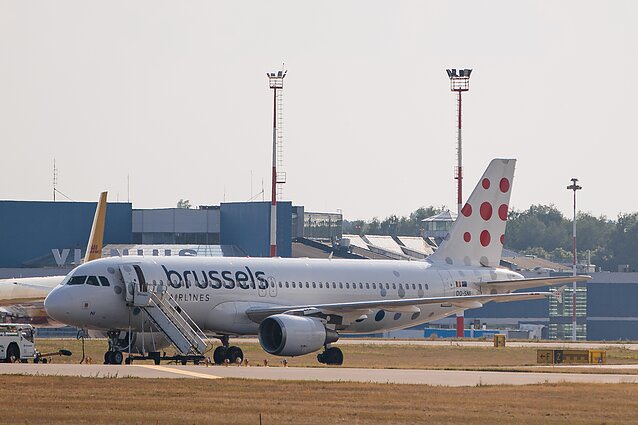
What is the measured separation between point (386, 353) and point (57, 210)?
76.3 m

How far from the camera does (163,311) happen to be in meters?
58.8

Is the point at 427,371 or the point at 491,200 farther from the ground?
the point at 491,200

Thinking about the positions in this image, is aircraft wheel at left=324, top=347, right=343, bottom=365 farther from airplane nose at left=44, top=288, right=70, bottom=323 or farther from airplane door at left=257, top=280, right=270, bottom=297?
airplane nose at left=44, top=288, right=70, bottom=323

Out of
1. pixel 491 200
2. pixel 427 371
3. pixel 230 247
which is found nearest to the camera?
pixel 427 371

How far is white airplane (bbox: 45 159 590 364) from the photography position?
58375mm

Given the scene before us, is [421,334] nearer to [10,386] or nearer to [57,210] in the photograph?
[57,210]

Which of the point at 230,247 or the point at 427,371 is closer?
the point at 427,371

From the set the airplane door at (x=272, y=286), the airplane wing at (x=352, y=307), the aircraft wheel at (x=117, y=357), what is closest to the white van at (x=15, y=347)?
the aircraft wheel at (x=117, y=357)

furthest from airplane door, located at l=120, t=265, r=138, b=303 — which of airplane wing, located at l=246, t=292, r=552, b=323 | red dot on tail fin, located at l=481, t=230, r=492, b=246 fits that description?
red dot on tail fin, located at l=481, t=230, r=492, b=246

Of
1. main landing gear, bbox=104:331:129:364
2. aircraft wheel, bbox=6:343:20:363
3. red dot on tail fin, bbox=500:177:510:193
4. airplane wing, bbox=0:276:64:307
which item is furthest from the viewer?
airplane wing, bbox=0:276:64:307

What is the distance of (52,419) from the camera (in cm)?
3353

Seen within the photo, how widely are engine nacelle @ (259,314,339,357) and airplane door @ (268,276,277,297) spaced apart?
2888mm

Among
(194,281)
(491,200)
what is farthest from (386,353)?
(194,281)

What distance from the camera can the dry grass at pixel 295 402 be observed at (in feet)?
113
